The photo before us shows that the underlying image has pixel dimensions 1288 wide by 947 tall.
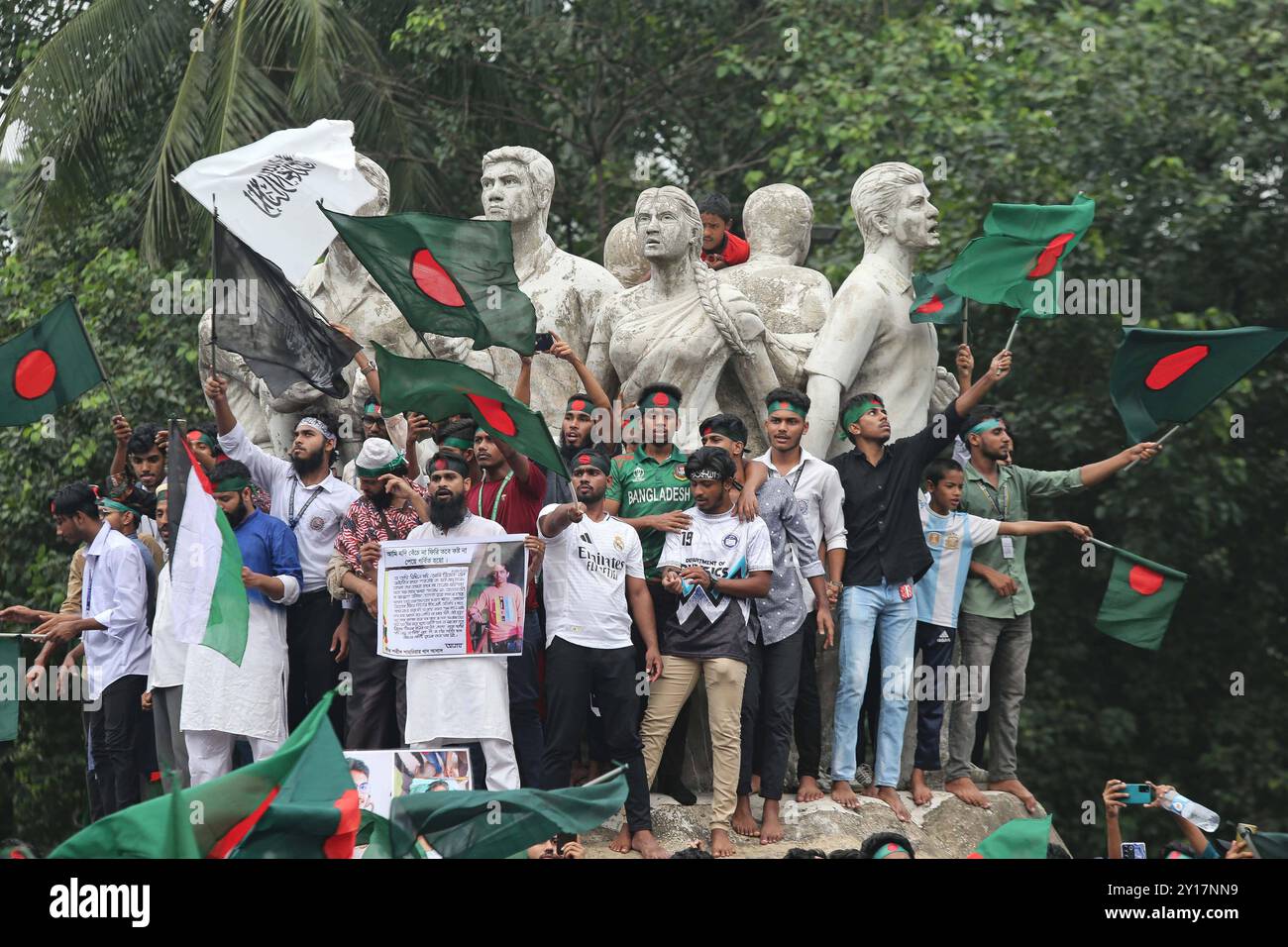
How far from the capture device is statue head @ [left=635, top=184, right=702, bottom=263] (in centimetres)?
1189

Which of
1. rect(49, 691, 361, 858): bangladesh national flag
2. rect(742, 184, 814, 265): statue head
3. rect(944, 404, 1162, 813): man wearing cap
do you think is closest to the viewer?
rect(49, 691, 361, 858): bangladesh national flag

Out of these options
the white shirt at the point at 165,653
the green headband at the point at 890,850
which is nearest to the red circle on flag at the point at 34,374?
the white shirt at the point at 165,653

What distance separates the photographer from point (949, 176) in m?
17.8

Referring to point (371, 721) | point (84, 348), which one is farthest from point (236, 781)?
point (84, 348)

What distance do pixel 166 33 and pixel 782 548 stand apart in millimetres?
10145

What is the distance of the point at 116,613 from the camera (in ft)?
36.6

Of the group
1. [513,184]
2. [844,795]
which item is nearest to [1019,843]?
[844,795]

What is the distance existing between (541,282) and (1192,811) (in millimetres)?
5296

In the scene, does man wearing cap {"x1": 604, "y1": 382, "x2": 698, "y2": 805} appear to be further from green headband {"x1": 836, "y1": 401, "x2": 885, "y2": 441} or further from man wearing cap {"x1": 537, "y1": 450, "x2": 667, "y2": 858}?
green headband {"x1": 836, "y1": 401, "x2": 885, "y2": 441}

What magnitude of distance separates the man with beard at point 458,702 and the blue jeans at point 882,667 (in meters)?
1.80

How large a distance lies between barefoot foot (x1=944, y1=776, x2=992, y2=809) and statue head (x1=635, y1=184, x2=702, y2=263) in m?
3.10

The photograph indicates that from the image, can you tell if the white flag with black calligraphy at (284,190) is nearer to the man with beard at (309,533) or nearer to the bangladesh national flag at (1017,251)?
the man with beard at (309,533)

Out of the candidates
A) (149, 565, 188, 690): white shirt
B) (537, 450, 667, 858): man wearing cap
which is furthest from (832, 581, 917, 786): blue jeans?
(149, 565, 188, 690): white shirt

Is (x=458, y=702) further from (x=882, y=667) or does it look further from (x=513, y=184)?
(x=513, y=184)
